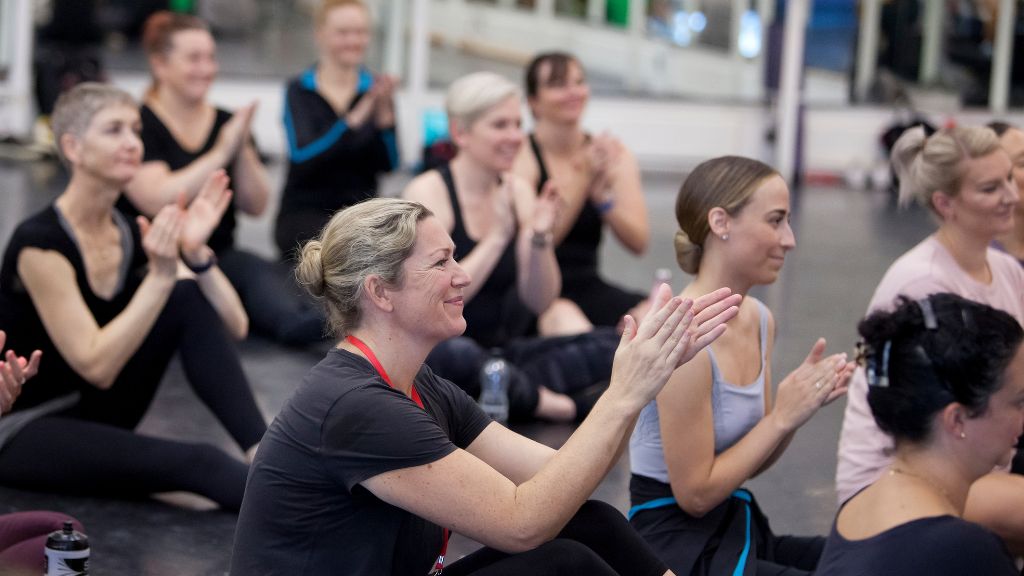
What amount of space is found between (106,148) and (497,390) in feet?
4.64

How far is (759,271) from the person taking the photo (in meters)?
2.95

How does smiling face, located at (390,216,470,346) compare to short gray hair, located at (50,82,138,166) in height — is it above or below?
below

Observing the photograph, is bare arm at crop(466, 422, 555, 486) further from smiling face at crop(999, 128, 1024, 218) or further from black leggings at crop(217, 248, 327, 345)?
black leggings at crop(217, 248, 327, 345)

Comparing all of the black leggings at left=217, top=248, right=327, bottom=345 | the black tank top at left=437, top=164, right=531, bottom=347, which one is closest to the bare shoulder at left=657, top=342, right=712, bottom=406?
the black tank top at left=437, top=164, right=531, bottom=347

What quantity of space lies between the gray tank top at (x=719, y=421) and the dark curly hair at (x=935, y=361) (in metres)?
0.47

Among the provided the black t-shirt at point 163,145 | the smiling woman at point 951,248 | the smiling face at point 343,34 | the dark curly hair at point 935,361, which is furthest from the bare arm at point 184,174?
the dark curly hair at point 935,361

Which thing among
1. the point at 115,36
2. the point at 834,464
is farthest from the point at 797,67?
the point at 834,464

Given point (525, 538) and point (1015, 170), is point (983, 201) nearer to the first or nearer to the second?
point (1015, 170)

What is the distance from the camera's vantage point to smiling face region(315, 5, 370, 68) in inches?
228

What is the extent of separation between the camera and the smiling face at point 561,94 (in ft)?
16.5

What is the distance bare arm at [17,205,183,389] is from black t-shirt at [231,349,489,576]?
1.41 meters

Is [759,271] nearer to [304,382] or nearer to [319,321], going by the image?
[304,382]

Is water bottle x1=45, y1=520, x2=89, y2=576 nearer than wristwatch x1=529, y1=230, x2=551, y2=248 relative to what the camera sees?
Yes

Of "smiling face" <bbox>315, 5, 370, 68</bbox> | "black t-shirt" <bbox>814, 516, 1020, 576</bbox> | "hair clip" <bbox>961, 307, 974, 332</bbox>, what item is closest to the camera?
"black t-shirt" <bbox>814, 516, 1020, 576</bbox>
